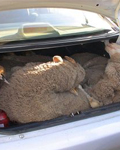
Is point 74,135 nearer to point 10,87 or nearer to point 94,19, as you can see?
point 10,87

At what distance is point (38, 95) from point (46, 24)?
708mm

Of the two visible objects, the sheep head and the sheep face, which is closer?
the sheep face

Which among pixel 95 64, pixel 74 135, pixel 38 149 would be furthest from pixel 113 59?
pixel 38 149

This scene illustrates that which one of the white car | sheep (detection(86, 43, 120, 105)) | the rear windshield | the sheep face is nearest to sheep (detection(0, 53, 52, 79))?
the white car

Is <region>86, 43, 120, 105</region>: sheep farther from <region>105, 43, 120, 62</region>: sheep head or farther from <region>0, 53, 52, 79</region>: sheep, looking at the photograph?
<region>0, 53, 52, 79</region>: sheep

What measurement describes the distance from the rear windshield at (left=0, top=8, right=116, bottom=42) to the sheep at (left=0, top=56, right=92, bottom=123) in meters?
0.32

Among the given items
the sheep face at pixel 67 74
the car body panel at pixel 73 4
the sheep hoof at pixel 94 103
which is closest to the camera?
the car body panel at pixel 73 4

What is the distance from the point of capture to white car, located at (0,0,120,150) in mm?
1505

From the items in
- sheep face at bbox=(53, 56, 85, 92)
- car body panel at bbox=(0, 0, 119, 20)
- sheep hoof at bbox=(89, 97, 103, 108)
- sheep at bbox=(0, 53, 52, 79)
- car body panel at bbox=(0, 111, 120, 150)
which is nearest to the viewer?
car body panel at bbox=(0, 111, 120, 150)

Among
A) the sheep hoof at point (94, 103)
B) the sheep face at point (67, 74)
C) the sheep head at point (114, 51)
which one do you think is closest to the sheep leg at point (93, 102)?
the sheep hoof at point (94, 103)

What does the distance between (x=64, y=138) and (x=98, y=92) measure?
62 centimetres

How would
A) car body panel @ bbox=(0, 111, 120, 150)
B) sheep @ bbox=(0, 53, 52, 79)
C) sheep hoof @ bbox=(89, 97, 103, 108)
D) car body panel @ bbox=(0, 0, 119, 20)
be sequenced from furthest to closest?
sheep @ bbox=(0, 53, 52, 79)
sheep hoof @ bbox=(89, 97, 103, 108)
car body panel @ bbox=(0, 0, 119, 20)
car body panel @ bbox=(0, 111, 120, 150)

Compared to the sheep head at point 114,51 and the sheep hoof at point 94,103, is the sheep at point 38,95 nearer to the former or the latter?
the sheep hoof at point 94,103

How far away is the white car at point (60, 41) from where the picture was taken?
1.50 meters
